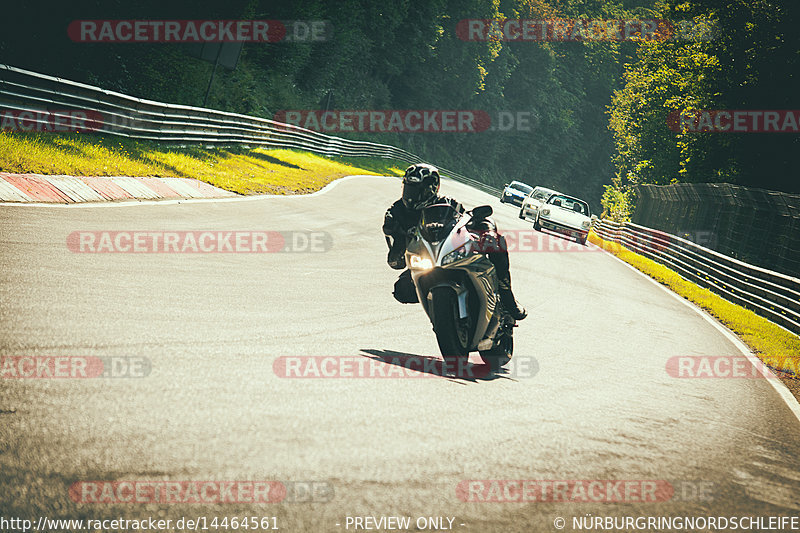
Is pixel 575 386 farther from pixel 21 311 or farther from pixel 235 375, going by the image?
pixel 21 311

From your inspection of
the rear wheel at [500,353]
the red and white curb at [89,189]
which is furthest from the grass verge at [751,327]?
the red and white curb at [89,189]

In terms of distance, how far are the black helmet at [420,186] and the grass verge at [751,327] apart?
16.8 feet

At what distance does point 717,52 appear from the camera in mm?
34969

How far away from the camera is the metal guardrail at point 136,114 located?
13.8 m

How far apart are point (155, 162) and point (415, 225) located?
1176 cm

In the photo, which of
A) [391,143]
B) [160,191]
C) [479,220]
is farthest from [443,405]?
[391,143]

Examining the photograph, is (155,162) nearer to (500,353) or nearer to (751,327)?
(500,353)

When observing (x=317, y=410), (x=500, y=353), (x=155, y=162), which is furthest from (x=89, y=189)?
(x=317, y=410)

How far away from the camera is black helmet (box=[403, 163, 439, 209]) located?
20.5 ft

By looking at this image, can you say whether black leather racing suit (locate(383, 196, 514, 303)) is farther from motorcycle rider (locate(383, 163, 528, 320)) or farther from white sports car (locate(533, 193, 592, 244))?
white sports car (locate(533, 193, 592, 244))

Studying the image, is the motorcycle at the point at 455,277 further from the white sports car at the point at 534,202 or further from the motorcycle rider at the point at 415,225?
the white sports car at the point at 534,202

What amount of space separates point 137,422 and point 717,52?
3672 centimetres

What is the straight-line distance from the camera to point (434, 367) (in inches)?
248

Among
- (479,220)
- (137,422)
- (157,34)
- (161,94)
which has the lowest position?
(137,422)
